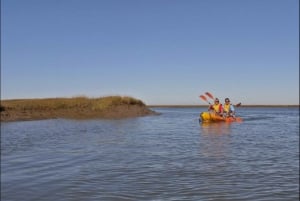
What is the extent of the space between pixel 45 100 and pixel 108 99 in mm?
6883

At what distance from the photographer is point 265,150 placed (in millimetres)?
14430

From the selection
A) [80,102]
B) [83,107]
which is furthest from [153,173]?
[80,102]

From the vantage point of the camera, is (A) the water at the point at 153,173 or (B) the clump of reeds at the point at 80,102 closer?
(A) the water at the point at 153,173

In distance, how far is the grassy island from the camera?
1757 inches

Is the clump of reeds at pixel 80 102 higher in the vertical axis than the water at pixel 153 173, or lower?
higher

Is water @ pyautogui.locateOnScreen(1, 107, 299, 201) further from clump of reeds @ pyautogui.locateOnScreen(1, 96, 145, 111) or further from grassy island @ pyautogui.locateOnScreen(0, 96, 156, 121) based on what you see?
clump of reeds @ pyautogui.locateOnScreen(1, 96, 145, 111)

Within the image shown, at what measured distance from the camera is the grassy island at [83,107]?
146 ft

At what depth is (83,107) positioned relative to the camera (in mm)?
50250

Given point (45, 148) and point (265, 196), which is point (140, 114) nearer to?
point (45, 148)

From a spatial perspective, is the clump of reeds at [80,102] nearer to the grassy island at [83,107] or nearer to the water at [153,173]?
the grassy island at [83,107]

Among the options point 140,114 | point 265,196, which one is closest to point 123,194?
point 265,196

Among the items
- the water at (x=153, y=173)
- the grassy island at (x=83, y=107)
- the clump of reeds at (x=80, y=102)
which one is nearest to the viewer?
the water at (x=153, y=173)

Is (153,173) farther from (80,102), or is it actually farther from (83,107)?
(80,102)

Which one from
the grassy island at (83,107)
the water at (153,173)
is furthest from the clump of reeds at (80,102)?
the water at (153,173)
